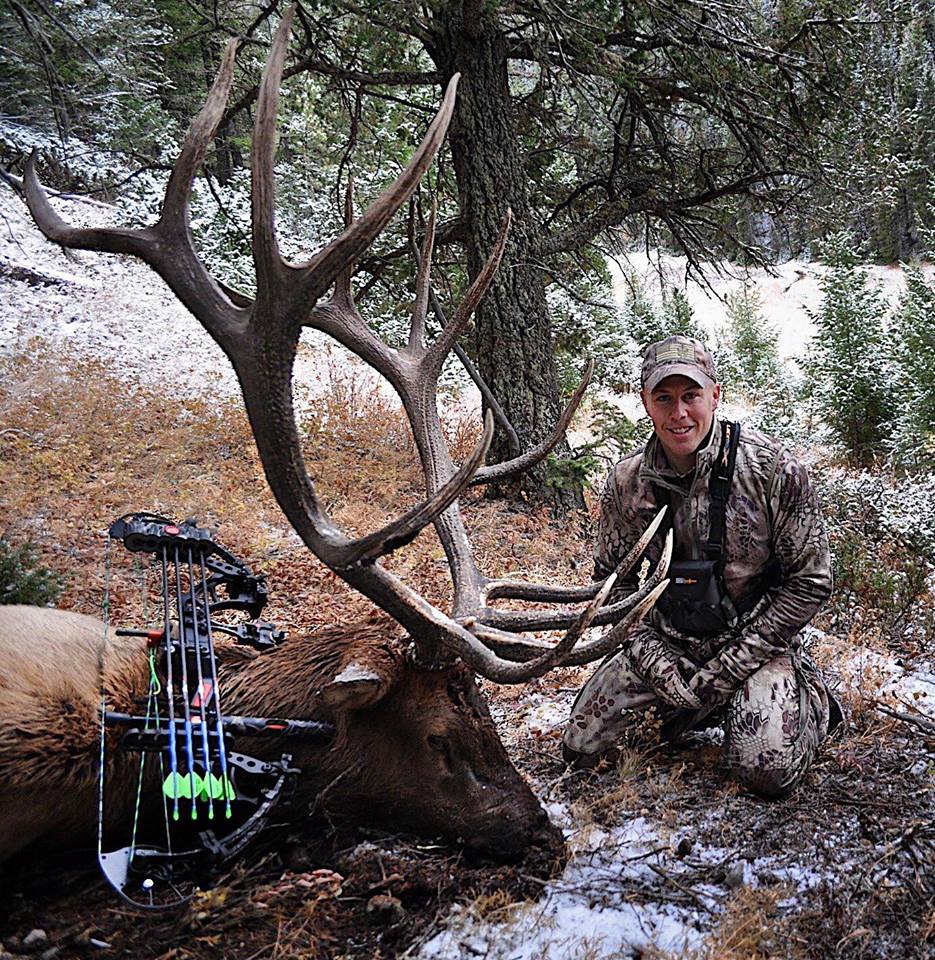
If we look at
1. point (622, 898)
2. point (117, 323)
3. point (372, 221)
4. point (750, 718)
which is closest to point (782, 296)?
point (117, 323)

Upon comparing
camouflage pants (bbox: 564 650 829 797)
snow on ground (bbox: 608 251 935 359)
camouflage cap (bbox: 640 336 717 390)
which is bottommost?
camouflage pants (bbox: 564 650 829 797)

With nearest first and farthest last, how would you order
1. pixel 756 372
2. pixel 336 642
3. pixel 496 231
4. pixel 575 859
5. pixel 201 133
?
pixel 201 133, pixel 575 859, pixel 336 642, pixel 496 231, pixel 756 372

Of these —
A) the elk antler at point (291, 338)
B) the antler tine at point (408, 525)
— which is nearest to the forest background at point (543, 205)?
the elk antler at point (291, 338)

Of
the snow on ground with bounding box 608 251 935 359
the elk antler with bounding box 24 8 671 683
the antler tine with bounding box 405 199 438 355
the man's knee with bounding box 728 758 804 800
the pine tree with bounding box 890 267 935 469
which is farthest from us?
the snow on ground with bounding box 608 251 935 359

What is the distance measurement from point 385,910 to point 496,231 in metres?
5.90

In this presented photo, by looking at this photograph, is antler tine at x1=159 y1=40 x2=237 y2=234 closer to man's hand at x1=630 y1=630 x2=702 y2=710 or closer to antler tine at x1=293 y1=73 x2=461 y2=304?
antler tine at x1=293 y1=73 x2=461 y2=304

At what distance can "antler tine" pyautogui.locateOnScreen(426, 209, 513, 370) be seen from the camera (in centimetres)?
308

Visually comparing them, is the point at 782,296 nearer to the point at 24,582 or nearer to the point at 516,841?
the point at 24,582

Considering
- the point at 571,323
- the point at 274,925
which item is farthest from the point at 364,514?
the point at 274,925

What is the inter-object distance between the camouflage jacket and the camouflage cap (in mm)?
274

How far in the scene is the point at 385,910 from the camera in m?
2.67

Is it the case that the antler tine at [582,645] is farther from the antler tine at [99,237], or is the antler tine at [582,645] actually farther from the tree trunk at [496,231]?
the tree trunk at [496,231]

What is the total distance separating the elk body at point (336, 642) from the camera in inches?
100.0

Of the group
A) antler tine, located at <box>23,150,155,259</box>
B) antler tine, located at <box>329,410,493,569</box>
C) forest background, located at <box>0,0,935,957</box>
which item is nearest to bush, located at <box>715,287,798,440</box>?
forest background, located at <box>0,0,935,957</box>
